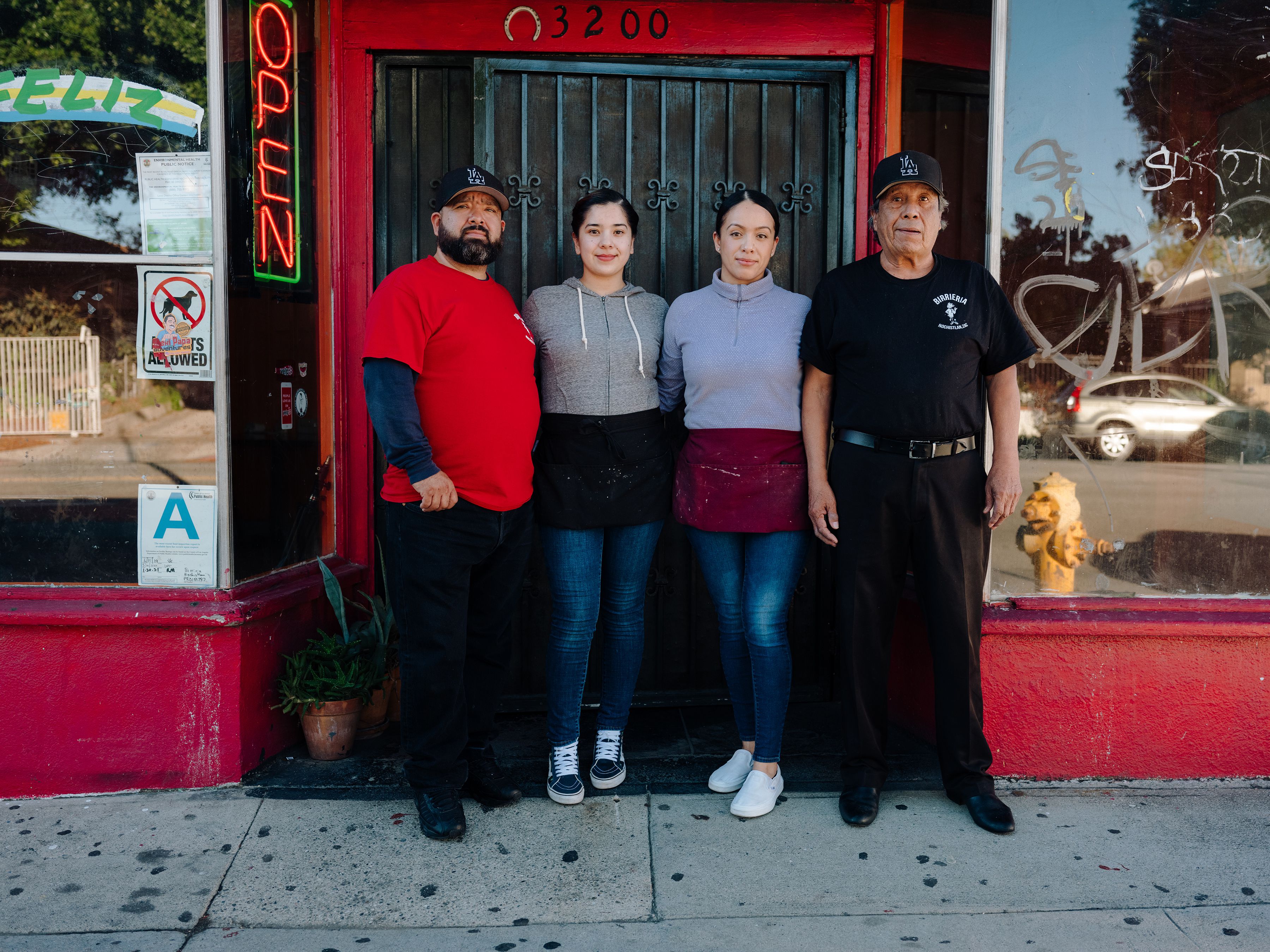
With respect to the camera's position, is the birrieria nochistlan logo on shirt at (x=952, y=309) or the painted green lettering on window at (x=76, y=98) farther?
the painted green lettering on window at (x=76, y=98)

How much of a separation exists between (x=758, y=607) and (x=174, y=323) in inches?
91.1

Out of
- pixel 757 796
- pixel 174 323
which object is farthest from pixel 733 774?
pixel 174 323

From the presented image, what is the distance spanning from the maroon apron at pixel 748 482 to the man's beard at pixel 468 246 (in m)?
0.95

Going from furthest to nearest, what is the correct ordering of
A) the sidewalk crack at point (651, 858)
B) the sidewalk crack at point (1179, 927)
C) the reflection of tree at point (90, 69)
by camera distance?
the reflection of tree at point (90, 69), the sidewalk crack at point (651, 858), the sidewalk crack at point (1179, 927)

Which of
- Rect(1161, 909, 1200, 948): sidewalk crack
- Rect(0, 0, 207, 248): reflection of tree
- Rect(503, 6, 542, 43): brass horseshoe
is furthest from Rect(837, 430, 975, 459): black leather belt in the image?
Rect(0, 0, 207, 248): reflection of tree

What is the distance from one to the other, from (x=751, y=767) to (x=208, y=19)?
130 inches

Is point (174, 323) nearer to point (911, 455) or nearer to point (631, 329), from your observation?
point (631, 329)

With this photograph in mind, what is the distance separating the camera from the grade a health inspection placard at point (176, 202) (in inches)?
128

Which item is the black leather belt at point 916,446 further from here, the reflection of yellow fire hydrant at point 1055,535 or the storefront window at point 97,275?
the storefront window at point 97,275

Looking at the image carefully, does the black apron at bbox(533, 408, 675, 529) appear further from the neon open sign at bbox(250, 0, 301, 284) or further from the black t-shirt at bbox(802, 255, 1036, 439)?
the neon open sign at bbox(250, 0, 301, 284)

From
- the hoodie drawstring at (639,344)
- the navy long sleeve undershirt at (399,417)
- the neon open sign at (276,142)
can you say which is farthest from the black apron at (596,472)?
the neon open sign at (276,142)

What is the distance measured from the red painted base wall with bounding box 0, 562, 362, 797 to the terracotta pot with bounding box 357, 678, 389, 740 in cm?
54

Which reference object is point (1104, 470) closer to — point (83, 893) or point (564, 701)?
point (564, 701)

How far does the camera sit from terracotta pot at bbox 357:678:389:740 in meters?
3.77
